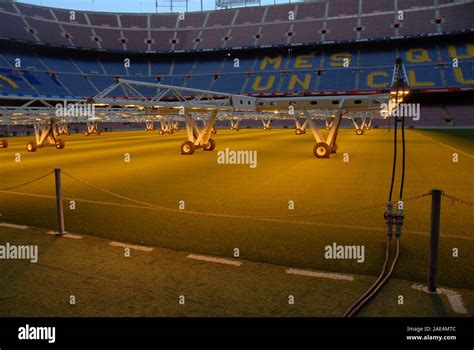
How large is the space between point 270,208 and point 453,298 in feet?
15.1

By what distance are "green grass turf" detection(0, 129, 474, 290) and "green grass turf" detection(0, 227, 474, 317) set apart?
1.70ft

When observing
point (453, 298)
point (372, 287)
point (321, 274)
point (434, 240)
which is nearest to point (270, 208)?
point (321, 274)

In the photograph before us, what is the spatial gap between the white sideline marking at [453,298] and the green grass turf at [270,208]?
236mm

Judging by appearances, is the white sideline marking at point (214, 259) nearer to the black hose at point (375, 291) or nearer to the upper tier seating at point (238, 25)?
the black hose at point (375, 291)

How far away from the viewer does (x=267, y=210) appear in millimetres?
8023

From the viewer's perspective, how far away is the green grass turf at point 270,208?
5.39 m

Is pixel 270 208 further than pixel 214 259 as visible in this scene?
Yes

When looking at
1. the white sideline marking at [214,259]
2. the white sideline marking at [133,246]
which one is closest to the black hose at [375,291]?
the white sideline marking at [214,259]

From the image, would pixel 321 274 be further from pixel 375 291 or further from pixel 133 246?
pixel 133 246

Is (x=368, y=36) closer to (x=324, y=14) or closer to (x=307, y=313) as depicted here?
(x=324, y=14)

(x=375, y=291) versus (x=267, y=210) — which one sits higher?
(x=267, y=210)

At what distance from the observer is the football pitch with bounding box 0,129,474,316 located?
532 cm
